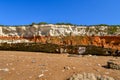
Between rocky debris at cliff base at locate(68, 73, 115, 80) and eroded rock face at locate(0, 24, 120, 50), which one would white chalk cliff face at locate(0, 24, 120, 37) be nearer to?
eroded rock face at locate(0, 24, 120, 50)

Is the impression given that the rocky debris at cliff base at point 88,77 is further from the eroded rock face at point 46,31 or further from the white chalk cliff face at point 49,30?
the white chalk cliff face at point 49,30

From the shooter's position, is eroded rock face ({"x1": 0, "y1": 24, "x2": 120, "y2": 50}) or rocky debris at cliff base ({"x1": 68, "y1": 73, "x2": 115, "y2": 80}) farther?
eroded rock face ({"x1": 0, "y1": 24, "x2": 120, "y2": 50})

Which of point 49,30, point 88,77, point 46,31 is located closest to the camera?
point 88,77

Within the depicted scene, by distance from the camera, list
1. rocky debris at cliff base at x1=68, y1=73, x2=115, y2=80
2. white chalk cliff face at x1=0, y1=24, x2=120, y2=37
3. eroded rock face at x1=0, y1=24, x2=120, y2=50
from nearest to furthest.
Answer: rocky debris at cliff base at x1=68, y1=73, x2=115, y2=80 < eroded rock face at x1=0, y1=24, x2=120, y2=50 < white chalk cliff face at x1=0, y1=24, x2=120, y2=37

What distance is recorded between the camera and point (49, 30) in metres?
53.0

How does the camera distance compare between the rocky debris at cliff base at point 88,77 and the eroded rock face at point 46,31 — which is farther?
the eroded rock face at point 46,31

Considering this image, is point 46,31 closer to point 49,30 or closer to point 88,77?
point 49,30

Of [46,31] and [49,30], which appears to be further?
[46,31]

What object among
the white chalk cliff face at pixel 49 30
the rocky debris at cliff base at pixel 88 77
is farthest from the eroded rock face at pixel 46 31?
the rocky debris at cliff base at pixel 88 77

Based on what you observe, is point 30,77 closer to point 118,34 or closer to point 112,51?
point 112,51

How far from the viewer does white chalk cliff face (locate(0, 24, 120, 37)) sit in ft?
168

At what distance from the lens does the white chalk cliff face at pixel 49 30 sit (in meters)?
51.4

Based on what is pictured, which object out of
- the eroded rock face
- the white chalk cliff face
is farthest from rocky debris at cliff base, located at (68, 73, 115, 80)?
the white chalk cliff face

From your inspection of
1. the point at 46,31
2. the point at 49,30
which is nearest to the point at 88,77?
the point at 49,30
